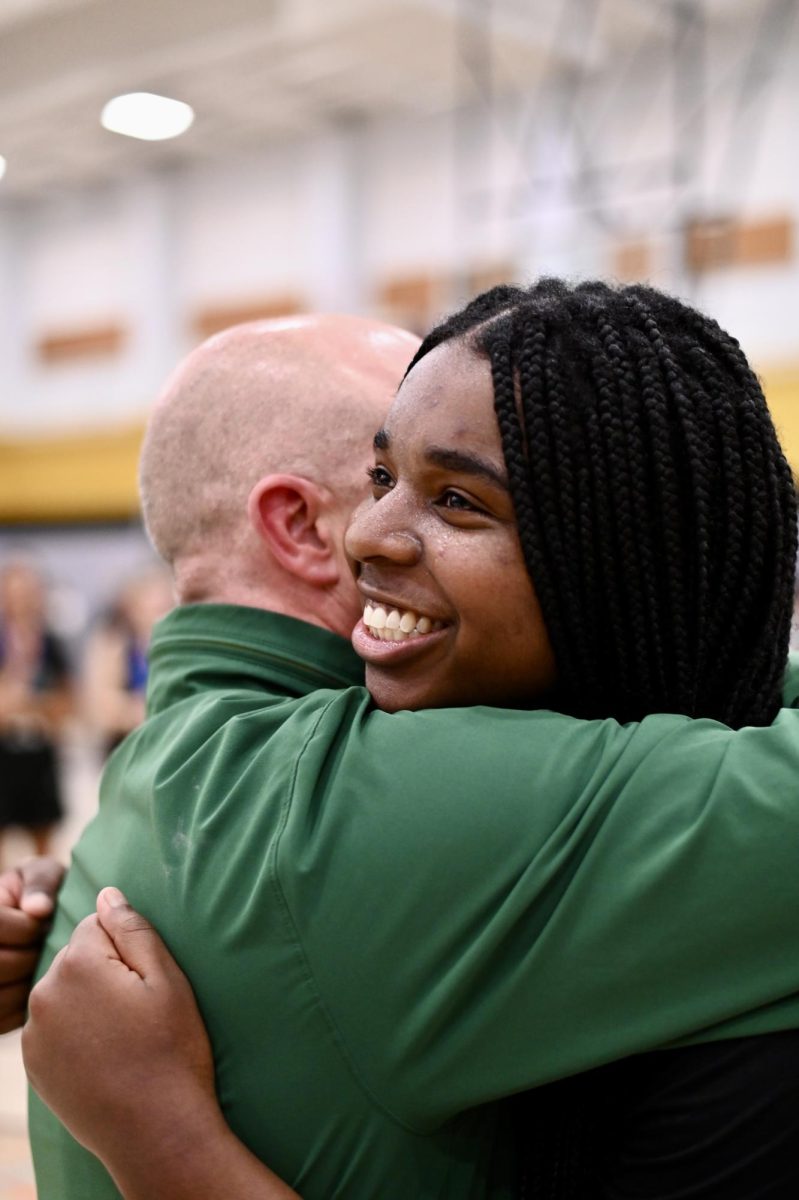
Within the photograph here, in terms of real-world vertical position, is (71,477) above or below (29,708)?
above

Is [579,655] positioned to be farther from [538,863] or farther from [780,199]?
[780,199]

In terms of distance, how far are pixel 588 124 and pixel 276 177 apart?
378cm

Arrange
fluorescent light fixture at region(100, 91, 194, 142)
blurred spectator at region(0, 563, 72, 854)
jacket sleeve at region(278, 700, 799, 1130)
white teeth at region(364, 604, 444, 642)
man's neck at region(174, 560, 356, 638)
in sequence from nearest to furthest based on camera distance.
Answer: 1. jacket sleeve at region(278, 700, 799, 1130)
2. white teeth at region(364, 604, 444, 642)
3. man's neck at region(174, 560, 356, 638)
4. blurred spectator at region(0, 563, 72, 854)
5. fluorescent light fixture at region(100, 91, 194, 142)

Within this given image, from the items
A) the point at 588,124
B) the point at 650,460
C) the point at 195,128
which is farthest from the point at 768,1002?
the point at 195,128

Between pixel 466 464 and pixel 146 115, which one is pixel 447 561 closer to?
pixel 466 464

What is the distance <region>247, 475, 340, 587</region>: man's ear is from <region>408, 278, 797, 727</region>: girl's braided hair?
48 cm

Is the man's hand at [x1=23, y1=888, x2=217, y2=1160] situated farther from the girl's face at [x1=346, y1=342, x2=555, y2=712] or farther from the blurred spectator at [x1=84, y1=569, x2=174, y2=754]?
the blurred spectator at [x1=84, y1=569, x2=174, y2=754]

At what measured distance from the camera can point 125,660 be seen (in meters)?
8.77

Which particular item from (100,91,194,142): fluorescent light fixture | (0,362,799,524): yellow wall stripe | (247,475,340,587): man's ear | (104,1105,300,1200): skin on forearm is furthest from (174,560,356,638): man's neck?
(0,362,799,524): yellow wall stripe

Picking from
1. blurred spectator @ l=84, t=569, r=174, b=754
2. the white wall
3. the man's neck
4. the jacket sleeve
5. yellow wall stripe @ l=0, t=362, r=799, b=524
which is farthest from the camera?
yellow wall stripe @ l=0, t=362, r=799, b=524

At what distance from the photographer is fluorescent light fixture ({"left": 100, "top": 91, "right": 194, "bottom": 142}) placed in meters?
11.8

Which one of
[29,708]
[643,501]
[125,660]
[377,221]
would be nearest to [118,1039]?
[643,501]

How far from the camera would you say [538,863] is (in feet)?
3.78

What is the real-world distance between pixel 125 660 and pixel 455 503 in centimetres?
766
